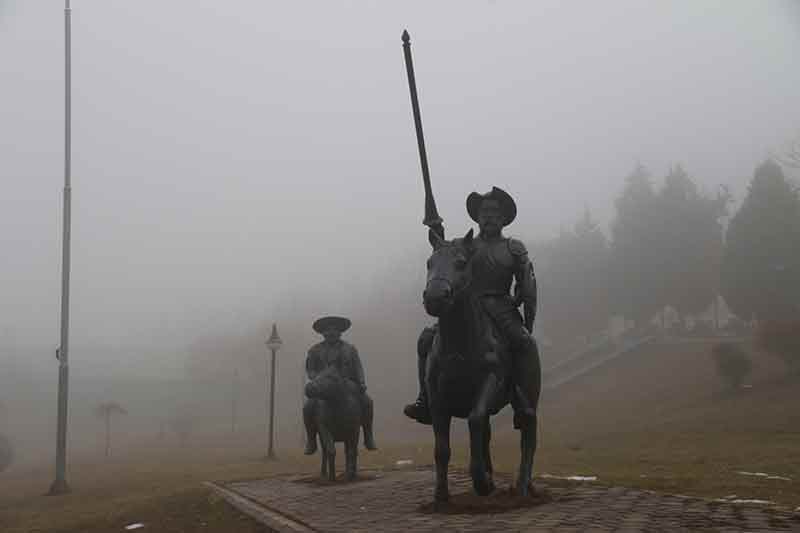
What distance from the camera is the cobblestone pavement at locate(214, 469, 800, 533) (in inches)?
311

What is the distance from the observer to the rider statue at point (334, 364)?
1473cm

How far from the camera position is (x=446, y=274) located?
8.60 metres

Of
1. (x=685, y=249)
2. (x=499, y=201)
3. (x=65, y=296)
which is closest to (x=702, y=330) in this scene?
(x=685, y=249)

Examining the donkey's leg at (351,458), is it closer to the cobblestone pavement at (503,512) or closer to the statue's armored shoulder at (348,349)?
the cobblestone pavement at (503,512)

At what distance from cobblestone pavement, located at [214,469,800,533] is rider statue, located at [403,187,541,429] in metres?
1.32

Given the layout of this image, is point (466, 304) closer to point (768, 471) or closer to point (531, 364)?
point (531, 364)

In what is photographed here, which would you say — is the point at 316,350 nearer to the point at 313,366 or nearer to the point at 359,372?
the point at 313,366

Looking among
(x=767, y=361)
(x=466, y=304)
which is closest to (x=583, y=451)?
(x=466, y=304)

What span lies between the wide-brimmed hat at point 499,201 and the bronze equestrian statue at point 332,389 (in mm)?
Answer: 5190

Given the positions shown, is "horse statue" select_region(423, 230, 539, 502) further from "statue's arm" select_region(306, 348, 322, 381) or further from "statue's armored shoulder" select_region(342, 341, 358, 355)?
"statue's arm" select_region(306, 348, 322, 381)

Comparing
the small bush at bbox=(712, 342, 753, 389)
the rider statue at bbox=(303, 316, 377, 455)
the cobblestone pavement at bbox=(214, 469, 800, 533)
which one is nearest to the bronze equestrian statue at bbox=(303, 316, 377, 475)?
the rider statue at bbox=(303, 316, 377, 455)

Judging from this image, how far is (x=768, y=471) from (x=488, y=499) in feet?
30.7

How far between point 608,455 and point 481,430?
1441 cm

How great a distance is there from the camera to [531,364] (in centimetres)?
990
